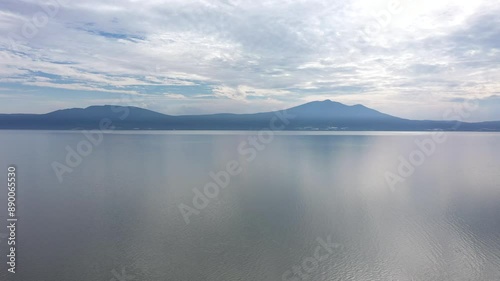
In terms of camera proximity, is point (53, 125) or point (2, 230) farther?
point (53, 125)

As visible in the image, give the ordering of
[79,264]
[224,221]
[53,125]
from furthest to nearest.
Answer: [53,125], [224,221], [79,264]

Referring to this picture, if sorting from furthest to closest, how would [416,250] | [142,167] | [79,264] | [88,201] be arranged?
[142,167] < [88,201] < [416,250] < [79,264]

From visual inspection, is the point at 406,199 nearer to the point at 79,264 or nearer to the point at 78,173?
the point at 79,264

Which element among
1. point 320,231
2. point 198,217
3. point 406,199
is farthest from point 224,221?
point 406,199

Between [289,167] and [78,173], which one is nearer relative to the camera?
[78,173]

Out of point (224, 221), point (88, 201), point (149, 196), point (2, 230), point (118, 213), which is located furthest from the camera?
point (149, 196)

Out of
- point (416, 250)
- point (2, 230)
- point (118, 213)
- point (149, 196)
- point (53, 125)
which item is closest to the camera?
point (416, 250)

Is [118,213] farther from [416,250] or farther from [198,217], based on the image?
[416,250]

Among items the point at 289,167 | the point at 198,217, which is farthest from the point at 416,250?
the point at 289,167
